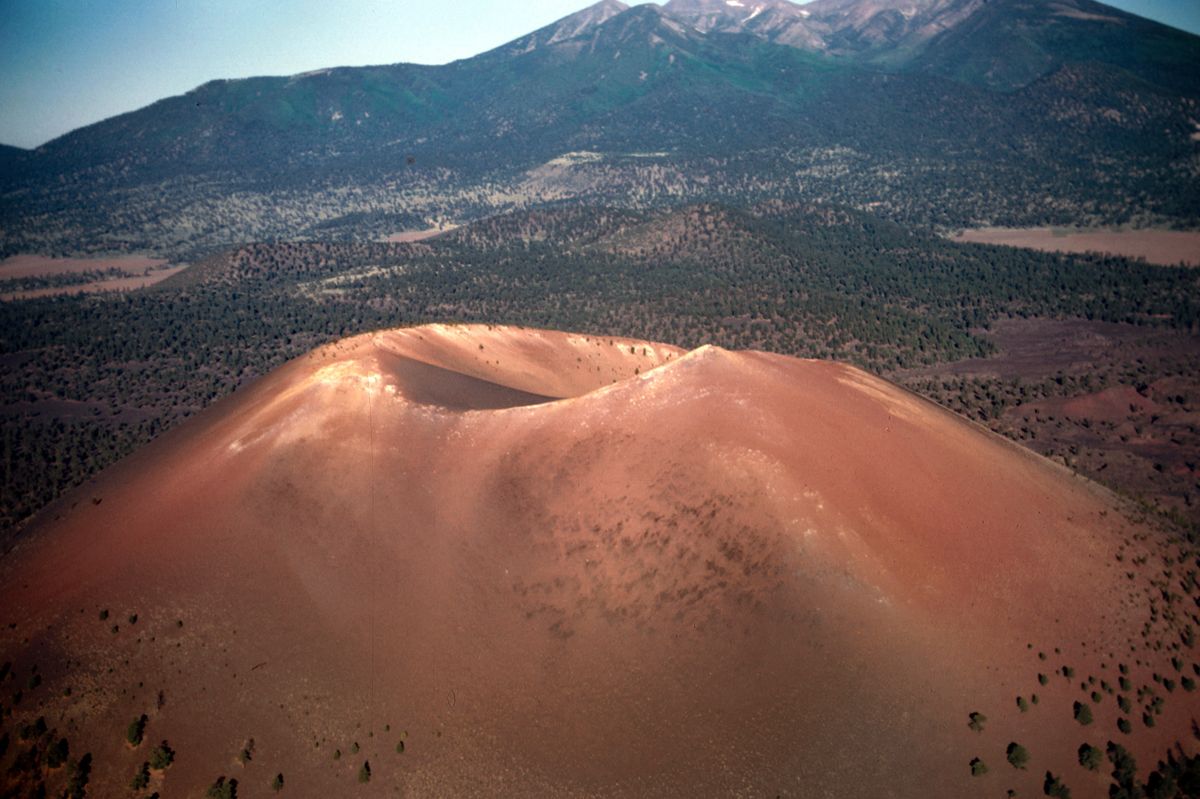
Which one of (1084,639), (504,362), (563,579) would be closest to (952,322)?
(504,362)

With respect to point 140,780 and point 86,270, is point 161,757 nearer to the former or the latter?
point 140,780

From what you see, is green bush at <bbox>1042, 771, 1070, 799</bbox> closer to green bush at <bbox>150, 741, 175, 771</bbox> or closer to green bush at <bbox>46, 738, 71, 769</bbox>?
green bush at <bbox>150, 741, 175, 771</bbox>

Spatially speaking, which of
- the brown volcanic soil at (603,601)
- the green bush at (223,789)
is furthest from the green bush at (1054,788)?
the green bush at (223,789)

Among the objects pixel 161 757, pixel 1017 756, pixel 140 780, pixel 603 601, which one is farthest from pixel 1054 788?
pixel 140 780

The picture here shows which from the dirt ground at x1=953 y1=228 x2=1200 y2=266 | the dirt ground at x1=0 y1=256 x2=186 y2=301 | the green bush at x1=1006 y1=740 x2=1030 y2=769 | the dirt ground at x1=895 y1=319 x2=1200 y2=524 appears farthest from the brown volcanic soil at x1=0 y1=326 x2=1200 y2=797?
the dirt ground at x1=0 y1=256 x2=186 y2=301

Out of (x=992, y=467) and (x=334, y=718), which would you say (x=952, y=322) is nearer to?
(x=992, y=467)

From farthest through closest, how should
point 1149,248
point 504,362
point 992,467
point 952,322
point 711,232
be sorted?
1. point 711,232
2. point 1149,248
3. point 952,322
4. point 504,362
5. point 992,467
